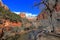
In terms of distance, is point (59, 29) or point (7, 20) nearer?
point (59, 29)

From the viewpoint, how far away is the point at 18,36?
25250 millimetres

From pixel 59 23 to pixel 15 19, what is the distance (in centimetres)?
2600

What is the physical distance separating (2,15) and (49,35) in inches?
1110

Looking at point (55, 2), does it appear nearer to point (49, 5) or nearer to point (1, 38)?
point (49, 5)

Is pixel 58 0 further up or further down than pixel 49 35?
further up

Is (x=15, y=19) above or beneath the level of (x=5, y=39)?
above

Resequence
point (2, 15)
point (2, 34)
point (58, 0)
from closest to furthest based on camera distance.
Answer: point (58, 0)
point (2, 34)
point (2, 15)

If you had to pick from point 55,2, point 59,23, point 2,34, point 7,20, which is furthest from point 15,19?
point 55,2

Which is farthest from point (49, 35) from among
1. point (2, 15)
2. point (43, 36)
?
point (2, 15)

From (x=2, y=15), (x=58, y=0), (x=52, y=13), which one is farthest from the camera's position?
(x=2, y=15)

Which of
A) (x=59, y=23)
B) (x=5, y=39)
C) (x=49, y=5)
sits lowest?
(x=5, y=39)

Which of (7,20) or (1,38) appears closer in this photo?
(1,38)

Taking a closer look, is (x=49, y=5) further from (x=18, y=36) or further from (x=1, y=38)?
(x=1, y=38)

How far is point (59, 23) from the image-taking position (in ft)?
75.5
